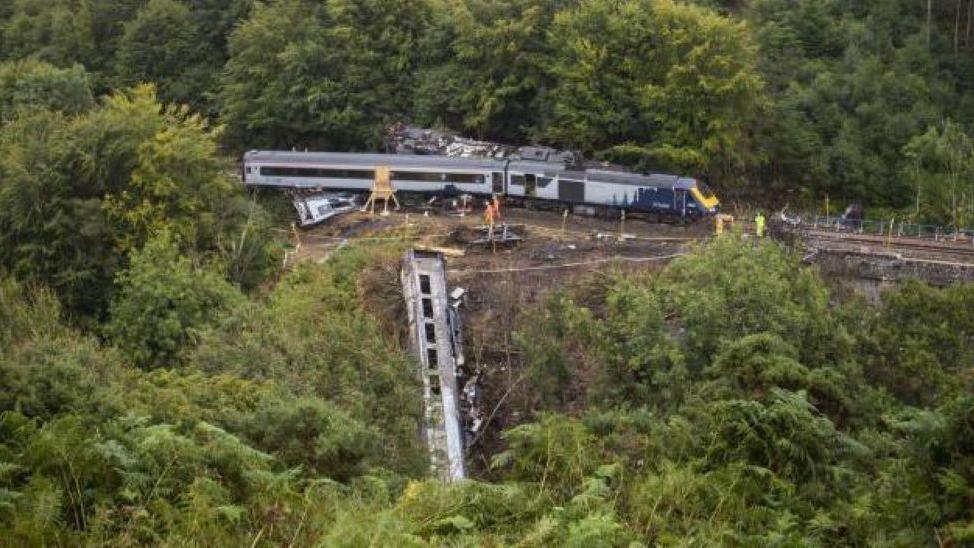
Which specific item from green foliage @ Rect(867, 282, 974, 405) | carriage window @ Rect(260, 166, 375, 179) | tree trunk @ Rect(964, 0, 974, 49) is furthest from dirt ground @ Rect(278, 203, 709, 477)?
tree trunk @ Rect(964, 0, 974, 49)

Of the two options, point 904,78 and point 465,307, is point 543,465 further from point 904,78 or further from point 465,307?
point 904,78

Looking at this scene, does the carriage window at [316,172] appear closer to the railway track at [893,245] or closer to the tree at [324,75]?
the tree at [324,75]

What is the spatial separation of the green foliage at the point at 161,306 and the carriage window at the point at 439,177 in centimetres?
826

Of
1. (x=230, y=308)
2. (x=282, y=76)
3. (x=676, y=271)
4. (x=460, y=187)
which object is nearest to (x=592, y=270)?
(x=676, y=271)

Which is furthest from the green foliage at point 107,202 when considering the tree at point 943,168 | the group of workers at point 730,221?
the tree at point 943,168

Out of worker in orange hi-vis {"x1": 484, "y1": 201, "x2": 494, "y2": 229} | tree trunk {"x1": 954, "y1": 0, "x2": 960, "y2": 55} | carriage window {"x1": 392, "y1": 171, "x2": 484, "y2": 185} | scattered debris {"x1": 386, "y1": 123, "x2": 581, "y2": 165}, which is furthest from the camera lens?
tree trunk {"x1": 954, "y1": 0, "x2": 960, "y2": 55}

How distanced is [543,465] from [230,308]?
34.2ft

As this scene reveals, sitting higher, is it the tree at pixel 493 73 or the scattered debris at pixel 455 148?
the tree at pixel 493 73

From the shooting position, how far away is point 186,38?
38594 millimetres

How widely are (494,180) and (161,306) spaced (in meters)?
10.8

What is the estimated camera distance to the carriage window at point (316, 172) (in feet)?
96.8

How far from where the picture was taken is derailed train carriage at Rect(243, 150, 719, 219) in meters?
27.1

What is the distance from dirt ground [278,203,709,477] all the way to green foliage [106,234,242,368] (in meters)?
3.72

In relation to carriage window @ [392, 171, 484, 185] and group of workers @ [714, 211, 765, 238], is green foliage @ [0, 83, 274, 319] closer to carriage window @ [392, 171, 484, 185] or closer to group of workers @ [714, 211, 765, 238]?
carriage window @ [392, 171, 484, 185]
